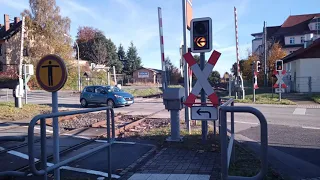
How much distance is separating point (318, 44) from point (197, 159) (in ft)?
106

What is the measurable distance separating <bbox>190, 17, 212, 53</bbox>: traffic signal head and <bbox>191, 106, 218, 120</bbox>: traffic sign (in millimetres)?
1299

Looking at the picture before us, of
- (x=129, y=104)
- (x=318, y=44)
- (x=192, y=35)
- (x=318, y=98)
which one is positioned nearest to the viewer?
(x=192, y=35)

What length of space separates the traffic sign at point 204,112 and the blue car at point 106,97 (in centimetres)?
1510

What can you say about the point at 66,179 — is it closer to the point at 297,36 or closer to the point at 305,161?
the point at 305,161

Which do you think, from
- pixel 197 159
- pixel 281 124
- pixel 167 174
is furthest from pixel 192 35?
pixel 281 124

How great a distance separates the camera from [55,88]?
4242 millimetres

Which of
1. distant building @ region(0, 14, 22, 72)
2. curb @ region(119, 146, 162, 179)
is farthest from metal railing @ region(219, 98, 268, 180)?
A: distant building @ region(0, 14, 22, 72)

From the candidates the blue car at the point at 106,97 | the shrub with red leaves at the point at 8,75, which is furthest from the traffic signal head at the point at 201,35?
the shrub with red leaves at the point at 8,75

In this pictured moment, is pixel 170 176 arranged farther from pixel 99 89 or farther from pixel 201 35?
pixel 99 89

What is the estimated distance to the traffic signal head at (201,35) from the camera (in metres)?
6.88

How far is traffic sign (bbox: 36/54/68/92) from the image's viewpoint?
4227mm

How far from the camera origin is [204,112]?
663 cm

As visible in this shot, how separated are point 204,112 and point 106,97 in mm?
16082

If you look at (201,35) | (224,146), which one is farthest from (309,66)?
(224,146)
